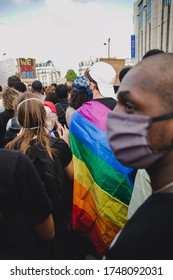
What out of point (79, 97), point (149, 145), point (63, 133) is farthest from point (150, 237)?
point (79, 97)

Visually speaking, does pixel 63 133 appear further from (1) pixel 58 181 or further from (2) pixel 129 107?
(2) pixel 129 107

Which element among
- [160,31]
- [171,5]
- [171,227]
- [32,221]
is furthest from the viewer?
[160,31]

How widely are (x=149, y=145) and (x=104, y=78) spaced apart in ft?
6.23

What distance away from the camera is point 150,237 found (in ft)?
2.85

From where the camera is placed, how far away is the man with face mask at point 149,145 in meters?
0.87

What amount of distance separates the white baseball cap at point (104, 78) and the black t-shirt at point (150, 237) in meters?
1.95

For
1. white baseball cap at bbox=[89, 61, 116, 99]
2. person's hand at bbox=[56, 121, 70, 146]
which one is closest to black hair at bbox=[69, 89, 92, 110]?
person's hand at bbox=[56, 121, 70, 146]

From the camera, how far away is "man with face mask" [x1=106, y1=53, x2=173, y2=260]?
34.4 inches

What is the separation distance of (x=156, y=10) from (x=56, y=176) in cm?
2691

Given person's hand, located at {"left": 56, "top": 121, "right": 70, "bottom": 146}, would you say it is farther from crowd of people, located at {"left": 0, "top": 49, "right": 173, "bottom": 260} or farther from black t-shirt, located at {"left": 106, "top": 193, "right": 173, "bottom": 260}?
black t-shirt, located at {"left": 106, "top": 193, "right": 173, "bottom": 260}

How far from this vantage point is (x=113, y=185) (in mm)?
2301

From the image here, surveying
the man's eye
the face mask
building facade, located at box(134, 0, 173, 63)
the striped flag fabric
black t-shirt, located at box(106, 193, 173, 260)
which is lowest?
the striped flag fabric
